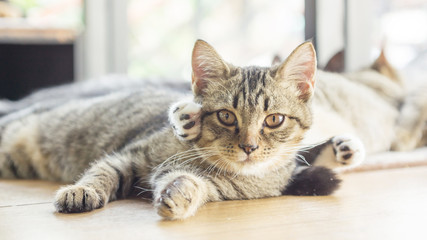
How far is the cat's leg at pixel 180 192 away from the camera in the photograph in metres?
1.29

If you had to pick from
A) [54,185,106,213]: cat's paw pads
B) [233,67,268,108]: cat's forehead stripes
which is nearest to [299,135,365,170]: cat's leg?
[233,67,268,108]: cat's forehead stripes

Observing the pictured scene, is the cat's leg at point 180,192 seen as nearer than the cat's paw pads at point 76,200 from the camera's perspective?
Yes

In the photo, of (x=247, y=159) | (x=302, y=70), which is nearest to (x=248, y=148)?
(x=247, y=159)

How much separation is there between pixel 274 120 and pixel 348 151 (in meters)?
0.41

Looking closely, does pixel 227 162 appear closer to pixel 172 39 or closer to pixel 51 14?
pixel 172 39

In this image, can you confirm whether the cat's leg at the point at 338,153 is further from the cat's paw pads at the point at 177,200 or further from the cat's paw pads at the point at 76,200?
the cat's paw pads at the point at 76,200

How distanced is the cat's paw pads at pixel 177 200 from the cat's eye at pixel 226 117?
0.24 metres

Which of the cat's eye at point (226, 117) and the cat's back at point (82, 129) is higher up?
the cat's eye at point (226, 117)

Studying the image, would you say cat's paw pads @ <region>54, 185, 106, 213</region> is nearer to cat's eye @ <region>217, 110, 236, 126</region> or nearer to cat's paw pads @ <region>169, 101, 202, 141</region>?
cat's paw pads @ <region>169, 101, 202, 141</region>

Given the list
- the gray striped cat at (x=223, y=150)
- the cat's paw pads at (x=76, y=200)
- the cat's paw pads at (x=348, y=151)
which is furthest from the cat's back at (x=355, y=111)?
the cat's paw pads at (x=76, y=200)

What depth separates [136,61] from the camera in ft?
14.3

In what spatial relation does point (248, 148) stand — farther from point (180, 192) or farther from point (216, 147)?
point (180, 192)

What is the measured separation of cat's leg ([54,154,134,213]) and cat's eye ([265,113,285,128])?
522mm

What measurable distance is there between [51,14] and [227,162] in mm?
3318
